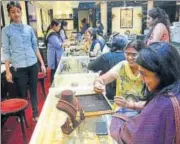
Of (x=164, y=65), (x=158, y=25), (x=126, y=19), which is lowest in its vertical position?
(x=164, y=65)

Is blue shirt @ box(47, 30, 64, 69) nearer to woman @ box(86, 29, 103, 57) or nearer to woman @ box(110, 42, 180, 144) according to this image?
woman @ box(86, 29, 103, 57)

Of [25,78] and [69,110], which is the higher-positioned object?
[69,110]

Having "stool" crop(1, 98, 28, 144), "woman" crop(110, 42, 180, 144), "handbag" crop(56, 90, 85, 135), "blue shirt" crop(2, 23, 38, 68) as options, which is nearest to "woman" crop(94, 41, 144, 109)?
A: "handbag" crop(56, 90, 85, 135)

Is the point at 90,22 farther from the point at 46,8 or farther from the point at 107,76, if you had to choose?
the point at 107,76

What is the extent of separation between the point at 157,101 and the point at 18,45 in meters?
1.92

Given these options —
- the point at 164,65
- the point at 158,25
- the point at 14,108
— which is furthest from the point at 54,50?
the point at 164,65

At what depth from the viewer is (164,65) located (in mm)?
857

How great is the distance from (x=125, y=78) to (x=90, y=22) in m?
3.94

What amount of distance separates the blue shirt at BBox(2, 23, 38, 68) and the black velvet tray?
115 centimetres

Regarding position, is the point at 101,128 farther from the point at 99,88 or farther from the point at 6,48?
the point at 6,48

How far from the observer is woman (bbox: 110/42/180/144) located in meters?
0.80

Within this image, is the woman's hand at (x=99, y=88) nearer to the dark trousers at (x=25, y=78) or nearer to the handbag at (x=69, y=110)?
the handbag at (x=69, y=110)

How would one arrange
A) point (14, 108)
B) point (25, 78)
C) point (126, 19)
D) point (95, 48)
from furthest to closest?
point (126, 19) → point (95, 48) → point (25, 78) → point (14, 108)

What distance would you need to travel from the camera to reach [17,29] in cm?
245
